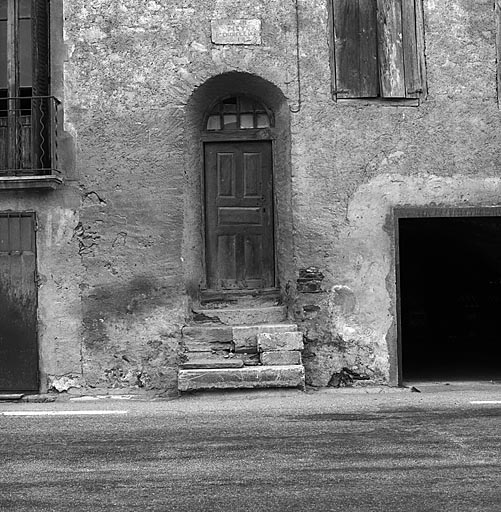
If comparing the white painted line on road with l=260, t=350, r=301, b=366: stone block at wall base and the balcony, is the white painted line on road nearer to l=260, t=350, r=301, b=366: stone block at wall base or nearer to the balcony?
l=260, t=350, r=301, b=366: stone block at wall base

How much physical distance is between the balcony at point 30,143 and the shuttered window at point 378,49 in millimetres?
3517

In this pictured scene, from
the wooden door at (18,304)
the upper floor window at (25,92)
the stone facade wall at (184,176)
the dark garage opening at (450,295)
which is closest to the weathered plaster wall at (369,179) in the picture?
the stone facade wall at (184,176)

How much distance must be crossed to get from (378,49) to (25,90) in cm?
444

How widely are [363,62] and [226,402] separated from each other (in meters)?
4.48

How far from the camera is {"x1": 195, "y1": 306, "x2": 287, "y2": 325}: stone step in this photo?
10.5 meters

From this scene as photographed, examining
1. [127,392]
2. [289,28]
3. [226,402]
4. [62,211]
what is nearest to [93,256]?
[62,211]

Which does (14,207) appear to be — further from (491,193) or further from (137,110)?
(491,193)

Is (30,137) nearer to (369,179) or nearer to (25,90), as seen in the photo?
(25,90)

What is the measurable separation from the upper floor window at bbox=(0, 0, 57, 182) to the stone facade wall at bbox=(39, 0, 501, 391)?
0.30 m

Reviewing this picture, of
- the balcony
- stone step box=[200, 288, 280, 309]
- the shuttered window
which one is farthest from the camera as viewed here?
stone step box=[200, 288, 280, 309]

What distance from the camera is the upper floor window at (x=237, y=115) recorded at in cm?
1105

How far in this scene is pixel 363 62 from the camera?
412 inches

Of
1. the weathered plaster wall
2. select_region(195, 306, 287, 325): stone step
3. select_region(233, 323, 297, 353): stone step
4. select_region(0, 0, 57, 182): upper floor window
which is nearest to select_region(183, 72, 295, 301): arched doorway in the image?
select_region(195, 306, 287, 325): stone step

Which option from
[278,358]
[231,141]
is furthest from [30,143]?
[278,358]
